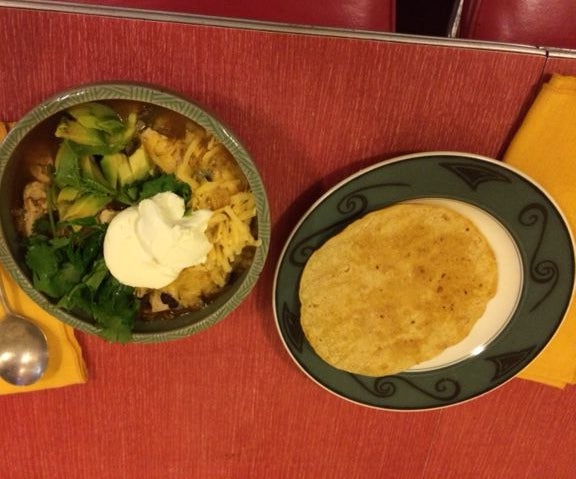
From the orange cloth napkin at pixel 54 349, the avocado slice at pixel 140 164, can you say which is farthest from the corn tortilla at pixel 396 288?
the orange cloth napkin at pixel 54 349

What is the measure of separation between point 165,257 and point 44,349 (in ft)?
1.36

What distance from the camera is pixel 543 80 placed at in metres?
1.07

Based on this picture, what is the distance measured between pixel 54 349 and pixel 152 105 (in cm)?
58

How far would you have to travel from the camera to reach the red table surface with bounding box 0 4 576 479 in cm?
102

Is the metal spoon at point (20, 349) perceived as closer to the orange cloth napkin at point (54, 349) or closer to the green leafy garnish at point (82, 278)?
the orange cloth napkin at point (54, 349)

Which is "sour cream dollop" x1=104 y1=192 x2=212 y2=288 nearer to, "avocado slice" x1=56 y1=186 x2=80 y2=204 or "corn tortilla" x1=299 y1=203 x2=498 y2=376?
"avocado slice" x1=56 y1=186 x2=80 y2=204

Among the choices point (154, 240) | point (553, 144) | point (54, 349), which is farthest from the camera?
point (54, 349)

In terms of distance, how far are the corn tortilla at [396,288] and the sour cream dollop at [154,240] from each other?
0.80 ft

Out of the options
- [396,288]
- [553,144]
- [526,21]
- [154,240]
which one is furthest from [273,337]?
[526,21]

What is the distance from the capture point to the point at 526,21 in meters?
1.15

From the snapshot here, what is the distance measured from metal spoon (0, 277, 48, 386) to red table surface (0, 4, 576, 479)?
0.10 meters

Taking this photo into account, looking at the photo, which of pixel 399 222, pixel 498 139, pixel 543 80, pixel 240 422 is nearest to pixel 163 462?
pixel 240 422

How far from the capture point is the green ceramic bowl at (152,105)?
2.84ft

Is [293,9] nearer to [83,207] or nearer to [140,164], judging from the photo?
[140,164]
